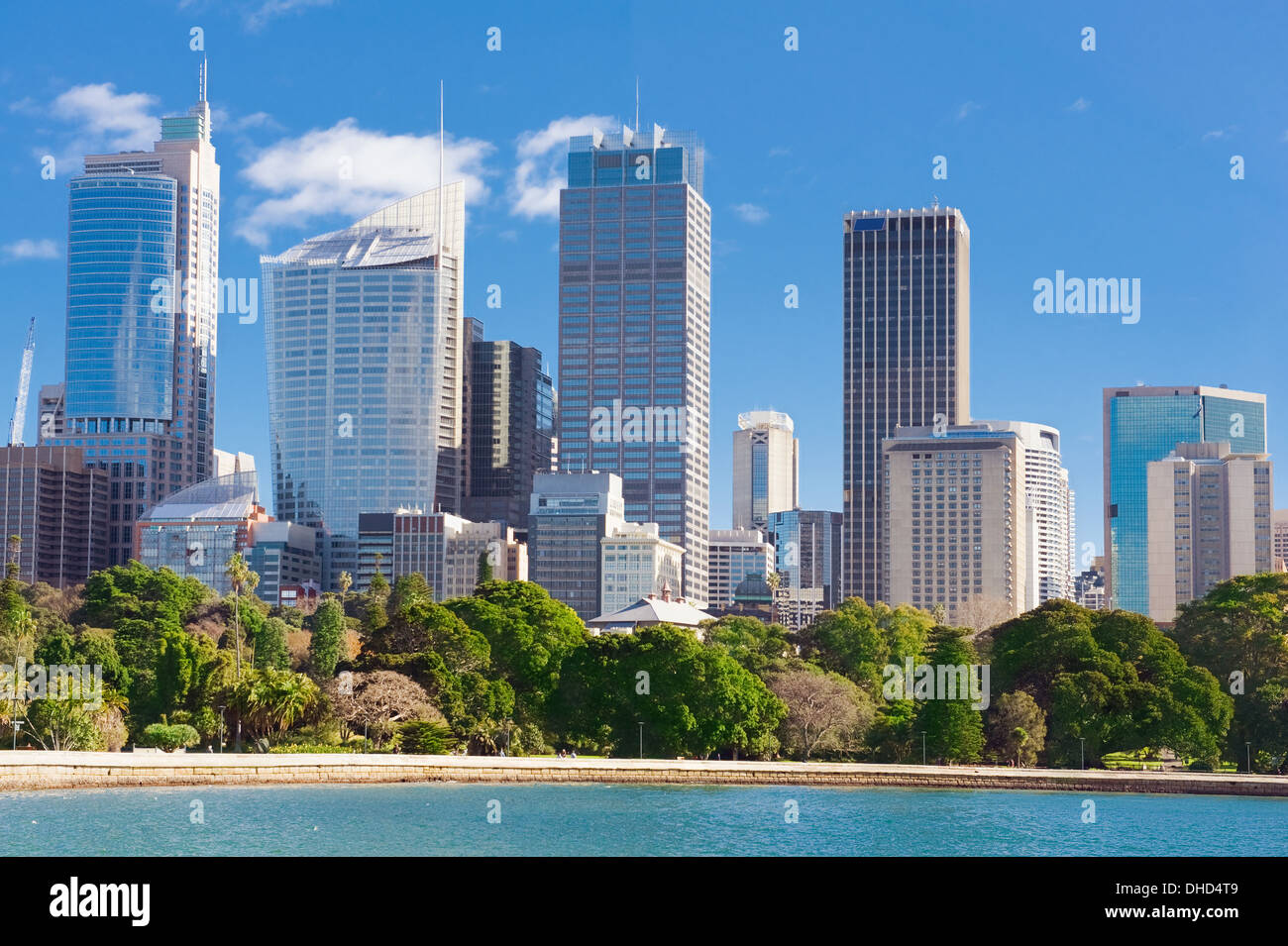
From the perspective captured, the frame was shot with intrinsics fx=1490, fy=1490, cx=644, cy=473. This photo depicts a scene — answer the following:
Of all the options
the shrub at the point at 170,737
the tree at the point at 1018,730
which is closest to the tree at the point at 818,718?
the tree at the point at 1018,730

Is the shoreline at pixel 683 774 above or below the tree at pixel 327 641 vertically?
below

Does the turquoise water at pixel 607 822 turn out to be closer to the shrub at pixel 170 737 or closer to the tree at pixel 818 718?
the shrub at pixel 170 737

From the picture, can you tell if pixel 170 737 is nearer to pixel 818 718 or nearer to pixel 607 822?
pixel 607 822

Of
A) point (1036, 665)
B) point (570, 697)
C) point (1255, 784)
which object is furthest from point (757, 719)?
point (1255, 784)

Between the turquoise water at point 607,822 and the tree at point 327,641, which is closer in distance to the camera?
the turquoise water at point 607,822

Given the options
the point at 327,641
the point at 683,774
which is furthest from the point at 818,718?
the point at 327,641
